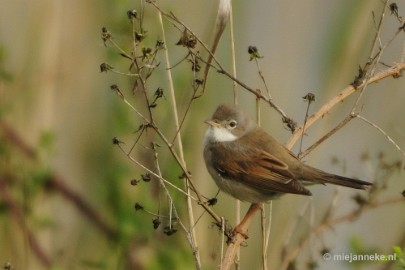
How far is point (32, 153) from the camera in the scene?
6.27 m

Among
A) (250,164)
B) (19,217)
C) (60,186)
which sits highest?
(60,186)

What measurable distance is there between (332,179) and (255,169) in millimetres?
426

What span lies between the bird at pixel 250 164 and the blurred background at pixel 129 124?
13.3 inches

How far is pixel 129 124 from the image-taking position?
591 centimetres

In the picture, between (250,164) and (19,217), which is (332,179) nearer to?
(250,164)

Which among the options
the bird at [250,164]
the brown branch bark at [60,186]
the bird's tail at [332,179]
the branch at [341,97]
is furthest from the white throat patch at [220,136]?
the brown branch bark at [60,186]

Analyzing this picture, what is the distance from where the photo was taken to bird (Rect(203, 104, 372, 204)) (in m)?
5.18

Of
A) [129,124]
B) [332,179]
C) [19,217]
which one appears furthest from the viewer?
[19,217]

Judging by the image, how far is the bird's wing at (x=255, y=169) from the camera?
5168mm

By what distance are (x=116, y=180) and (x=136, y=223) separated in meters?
0.28

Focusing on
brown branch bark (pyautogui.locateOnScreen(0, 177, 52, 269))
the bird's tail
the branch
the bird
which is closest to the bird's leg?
the bird

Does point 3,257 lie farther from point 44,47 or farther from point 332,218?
point 332,218

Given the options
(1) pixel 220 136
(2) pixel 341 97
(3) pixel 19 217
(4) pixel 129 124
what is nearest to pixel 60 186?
(3) pixel 19 217

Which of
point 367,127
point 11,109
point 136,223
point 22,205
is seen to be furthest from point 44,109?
point 367,127
